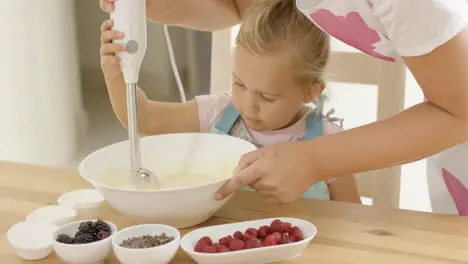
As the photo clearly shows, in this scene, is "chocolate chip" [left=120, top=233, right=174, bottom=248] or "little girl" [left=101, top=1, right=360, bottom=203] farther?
"little girl" [left=101, top=1, right=360, bottom=203]

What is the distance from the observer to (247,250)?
855mm

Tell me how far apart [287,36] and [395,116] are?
0.32 m

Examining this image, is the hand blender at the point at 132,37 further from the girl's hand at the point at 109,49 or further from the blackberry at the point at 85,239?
the blackberry at the point at 85,239

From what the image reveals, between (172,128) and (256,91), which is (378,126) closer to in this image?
(256,91)

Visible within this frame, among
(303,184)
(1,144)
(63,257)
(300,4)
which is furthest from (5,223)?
(1,144)

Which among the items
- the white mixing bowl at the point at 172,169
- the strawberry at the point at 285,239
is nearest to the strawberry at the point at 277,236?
the strawberry at the point at 285,239

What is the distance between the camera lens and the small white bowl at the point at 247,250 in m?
0.86

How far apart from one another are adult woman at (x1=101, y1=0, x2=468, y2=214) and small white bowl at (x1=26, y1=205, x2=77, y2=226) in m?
0.24

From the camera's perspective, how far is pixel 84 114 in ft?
7.80

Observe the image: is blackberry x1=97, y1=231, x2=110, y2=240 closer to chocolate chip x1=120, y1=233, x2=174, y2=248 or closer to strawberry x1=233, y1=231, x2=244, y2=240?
chocolate chip x1=120, y1=233, x2=174, y2=248

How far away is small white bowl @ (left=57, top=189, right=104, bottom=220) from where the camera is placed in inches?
41.6

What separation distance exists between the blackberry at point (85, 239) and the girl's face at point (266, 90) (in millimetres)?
465

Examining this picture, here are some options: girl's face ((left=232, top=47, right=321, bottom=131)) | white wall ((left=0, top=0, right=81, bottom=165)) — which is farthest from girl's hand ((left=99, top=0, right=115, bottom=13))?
white wall ((left=0, top=0, right=81, bottom=165))

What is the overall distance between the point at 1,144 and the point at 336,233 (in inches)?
60.3
